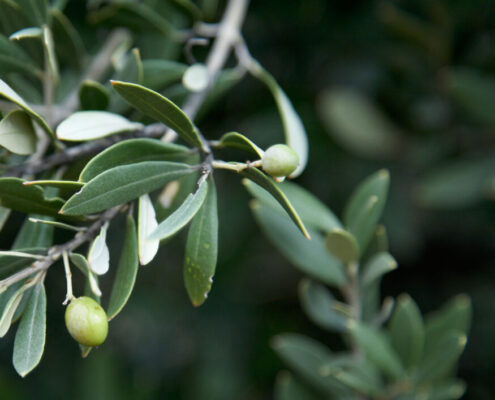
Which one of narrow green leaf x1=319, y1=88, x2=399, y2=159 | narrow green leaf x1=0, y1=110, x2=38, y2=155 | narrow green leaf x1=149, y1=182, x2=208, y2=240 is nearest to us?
narrow green leaf x1=149, y1=182, x2=208, y2=240

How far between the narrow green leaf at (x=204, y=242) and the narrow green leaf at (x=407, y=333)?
388 millimetres

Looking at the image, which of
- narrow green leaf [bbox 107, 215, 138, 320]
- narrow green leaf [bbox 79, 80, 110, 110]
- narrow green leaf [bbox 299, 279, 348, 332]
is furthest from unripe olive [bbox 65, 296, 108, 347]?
narrow green leaf [bbox 299, 279, 348, 332]

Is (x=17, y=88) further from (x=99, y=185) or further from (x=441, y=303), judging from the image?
(x=441, y=303)

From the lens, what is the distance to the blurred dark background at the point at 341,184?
1.39 m

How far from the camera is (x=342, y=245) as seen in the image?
2.47 feet

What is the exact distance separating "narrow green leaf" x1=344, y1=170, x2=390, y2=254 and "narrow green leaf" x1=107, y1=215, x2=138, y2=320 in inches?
13.5

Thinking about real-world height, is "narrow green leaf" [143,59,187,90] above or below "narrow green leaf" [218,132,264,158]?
below

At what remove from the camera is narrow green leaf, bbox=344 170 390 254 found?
76cm

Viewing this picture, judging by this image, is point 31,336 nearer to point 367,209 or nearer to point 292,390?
point 367,209

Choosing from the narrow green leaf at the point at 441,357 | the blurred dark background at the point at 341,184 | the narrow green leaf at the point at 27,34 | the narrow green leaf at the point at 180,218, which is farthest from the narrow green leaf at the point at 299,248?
the blurred dark background at the point at 341,184

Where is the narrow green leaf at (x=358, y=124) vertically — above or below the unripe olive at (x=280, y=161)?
below

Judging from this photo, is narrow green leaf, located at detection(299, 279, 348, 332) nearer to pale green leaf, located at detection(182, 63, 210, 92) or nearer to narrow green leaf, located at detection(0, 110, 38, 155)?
pale green leaf, located at detection(182, 63, 210, 92)

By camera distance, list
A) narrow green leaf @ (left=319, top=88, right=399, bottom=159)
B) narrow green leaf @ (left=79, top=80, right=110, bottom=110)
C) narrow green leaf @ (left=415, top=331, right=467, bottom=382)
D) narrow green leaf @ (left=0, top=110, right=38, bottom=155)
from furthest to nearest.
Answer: narrow green leaf @ (left=319, top=88, right=399, bottom=159), narrow green leaf @ (left=415, top=331, right=467, bottom=382), narrow green leaf @ (left=79, top=80, right=110, bottom=110), narrow green leaf @ (left=0, top=110, right=38, bottom=155)

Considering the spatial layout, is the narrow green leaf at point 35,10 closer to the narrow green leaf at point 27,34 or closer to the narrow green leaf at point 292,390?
the narrow green leaf at point 27,34
